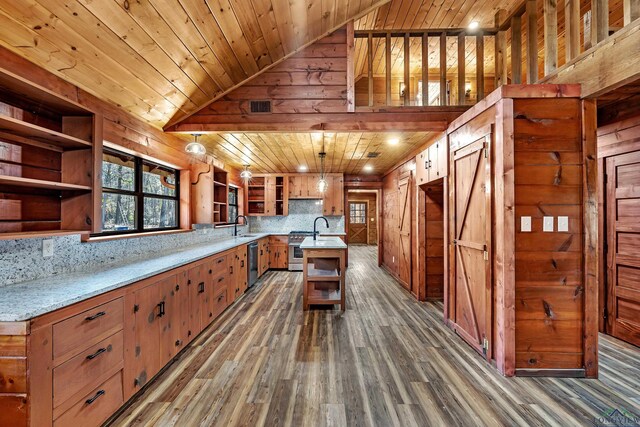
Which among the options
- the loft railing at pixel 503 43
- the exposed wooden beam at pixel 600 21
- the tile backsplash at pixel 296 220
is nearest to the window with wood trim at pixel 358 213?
the tile backsplash at pixel 296 220

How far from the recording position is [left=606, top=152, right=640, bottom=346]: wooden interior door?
270cm

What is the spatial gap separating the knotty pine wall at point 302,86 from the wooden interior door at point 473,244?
1586 mm

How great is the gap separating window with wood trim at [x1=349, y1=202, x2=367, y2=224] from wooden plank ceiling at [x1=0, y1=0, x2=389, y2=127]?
31.3 feet

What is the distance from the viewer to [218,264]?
11.0ft

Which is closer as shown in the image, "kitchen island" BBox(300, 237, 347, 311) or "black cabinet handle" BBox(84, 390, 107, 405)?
"black cabinet handle" BBox(84, 390, 107, 405)

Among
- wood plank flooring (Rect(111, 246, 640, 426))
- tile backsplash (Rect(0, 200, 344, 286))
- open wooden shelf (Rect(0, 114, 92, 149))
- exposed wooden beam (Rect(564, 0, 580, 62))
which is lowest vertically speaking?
wood plank flooring (Rect(111, 246, 640, 426))

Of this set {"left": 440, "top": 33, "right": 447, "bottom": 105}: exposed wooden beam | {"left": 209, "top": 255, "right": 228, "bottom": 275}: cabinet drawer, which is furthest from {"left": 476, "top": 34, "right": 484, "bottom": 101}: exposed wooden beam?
→ {"left": 209, "top": 255, "right": 228, "bottom": 275}: cabinet drawer

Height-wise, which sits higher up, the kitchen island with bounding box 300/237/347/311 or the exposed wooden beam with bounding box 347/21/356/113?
the exposed wooden beam with bounding box 347/21/356/113

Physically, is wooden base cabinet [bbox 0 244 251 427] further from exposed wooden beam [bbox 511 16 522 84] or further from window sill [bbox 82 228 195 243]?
exposed wooden beam [bbox 511 16 522 84]

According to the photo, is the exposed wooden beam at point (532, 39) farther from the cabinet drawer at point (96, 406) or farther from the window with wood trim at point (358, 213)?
the window with wood trim at point (358, 213)

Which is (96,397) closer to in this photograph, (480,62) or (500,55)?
(480,62)

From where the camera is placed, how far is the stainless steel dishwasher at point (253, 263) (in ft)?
15.7

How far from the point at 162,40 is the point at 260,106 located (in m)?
1.24

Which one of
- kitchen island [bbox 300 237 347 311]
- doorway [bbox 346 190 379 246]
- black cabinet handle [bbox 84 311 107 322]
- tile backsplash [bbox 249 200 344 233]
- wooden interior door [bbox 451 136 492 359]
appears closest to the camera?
black cabinet handle [bbox 84 311 107 322]
